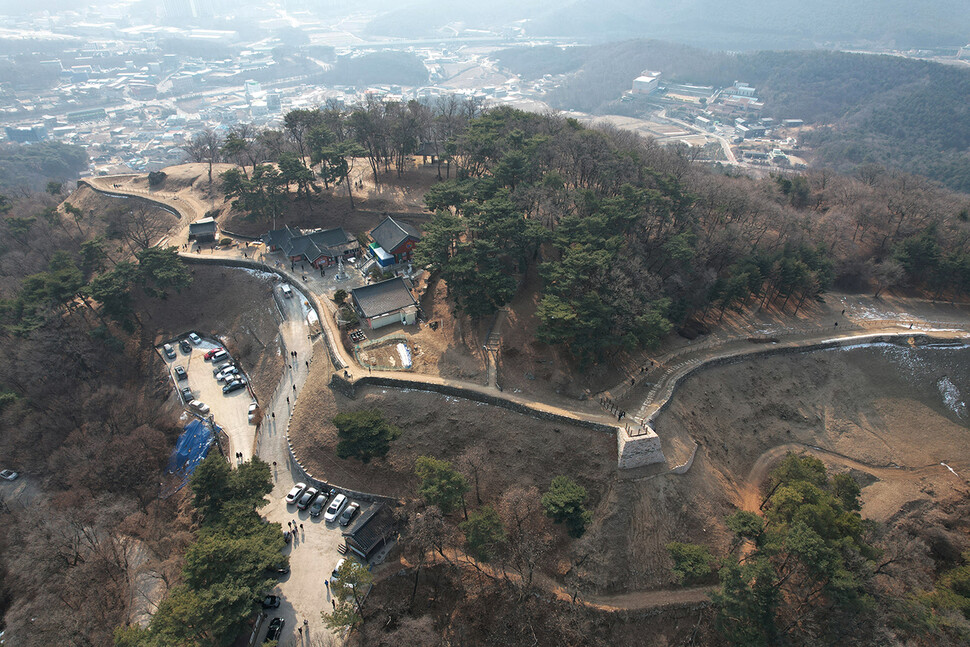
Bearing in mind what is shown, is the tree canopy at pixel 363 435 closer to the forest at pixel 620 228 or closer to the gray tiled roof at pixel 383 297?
the gray tiled roof at pixel 383 297

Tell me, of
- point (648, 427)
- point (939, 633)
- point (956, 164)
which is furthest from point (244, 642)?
point (956, 164)

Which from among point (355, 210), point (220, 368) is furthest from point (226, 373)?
point (355, 210)

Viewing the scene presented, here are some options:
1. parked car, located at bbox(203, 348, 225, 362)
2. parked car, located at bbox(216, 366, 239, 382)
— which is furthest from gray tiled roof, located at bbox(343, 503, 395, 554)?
parked car, located at bbox(203, 348, 225, 362)

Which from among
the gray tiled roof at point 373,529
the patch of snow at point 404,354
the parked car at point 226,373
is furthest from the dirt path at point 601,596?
the parked car at point 226,373

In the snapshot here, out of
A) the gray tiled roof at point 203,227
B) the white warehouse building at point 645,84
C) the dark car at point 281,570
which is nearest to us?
the dark car at point 281,570

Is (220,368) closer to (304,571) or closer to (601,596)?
(304,571)

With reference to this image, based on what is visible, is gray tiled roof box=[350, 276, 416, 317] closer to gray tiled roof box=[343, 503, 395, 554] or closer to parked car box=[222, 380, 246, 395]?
parked car box=[222, 380, 246, 395]
